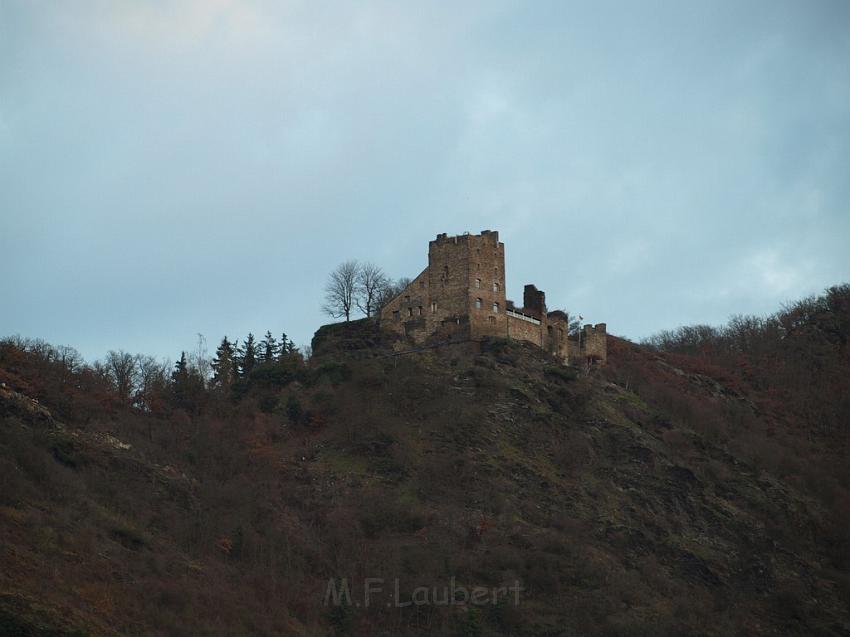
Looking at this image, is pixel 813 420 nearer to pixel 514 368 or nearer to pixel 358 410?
pixel 514 368

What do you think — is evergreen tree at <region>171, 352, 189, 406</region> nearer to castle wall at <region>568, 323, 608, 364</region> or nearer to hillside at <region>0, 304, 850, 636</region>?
hillside at <region>0, 304, 850, 636</region>

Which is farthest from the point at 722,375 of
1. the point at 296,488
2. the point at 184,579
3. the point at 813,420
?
the point at 184,579

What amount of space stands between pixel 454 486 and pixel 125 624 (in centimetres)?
2324

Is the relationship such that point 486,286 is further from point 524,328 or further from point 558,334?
point 558,334

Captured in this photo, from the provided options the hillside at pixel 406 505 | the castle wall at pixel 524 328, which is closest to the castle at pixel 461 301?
the castle wall at pixel 524 328

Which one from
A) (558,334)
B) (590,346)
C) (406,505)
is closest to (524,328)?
(558,334)

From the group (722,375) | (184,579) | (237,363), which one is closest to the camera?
(184,579)

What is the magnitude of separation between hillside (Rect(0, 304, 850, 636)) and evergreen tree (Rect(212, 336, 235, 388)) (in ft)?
26.9

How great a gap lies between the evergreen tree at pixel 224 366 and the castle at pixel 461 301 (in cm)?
1473

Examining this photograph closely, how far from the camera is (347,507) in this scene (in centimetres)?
6625

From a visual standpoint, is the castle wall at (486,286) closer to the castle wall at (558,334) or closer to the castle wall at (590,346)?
the castle wall at (558,334)

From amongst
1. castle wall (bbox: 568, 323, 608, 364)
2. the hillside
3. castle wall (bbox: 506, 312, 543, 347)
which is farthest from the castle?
castle wall (bbox: 568, 323, 608, 364)

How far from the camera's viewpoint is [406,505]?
65938 mm

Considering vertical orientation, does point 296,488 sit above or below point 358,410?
below
